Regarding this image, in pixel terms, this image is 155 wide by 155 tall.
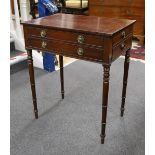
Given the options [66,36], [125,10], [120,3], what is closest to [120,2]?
[120,3]

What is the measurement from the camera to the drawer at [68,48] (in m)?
1.32

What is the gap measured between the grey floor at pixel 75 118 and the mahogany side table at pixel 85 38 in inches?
6.8

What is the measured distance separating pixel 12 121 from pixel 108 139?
764 millimetres

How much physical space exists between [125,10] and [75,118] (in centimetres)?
229

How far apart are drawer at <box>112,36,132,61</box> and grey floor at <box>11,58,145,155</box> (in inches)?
24.1

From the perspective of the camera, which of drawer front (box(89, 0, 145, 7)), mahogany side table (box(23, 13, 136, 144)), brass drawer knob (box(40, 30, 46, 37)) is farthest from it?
drawer front (box(89, 0, 145, 7))

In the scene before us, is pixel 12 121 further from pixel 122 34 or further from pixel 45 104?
pixel 122 34

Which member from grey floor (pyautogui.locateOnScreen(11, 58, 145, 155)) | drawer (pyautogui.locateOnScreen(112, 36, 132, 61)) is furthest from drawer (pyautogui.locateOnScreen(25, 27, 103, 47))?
grey floor (pyautogui.locateOnScreen(11, 58, 145, 155))

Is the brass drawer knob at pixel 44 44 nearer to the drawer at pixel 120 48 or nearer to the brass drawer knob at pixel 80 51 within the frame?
the brass drawer knob at pixel 80 51

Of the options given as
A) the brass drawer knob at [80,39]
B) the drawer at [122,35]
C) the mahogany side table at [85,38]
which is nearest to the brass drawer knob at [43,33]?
the mahogany side table at [85,38]

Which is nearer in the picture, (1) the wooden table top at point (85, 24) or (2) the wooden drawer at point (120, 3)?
(1) the wooden table top at point (85, 24)

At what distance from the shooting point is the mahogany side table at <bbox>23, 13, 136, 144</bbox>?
1.29m

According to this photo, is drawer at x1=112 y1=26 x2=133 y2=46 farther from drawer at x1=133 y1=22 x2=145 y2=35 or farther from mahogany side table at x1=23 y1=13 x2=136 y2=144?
drawer at x1=133 y1=22 x2=145 y2=35

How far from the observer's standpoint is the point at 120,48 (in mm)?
1406
